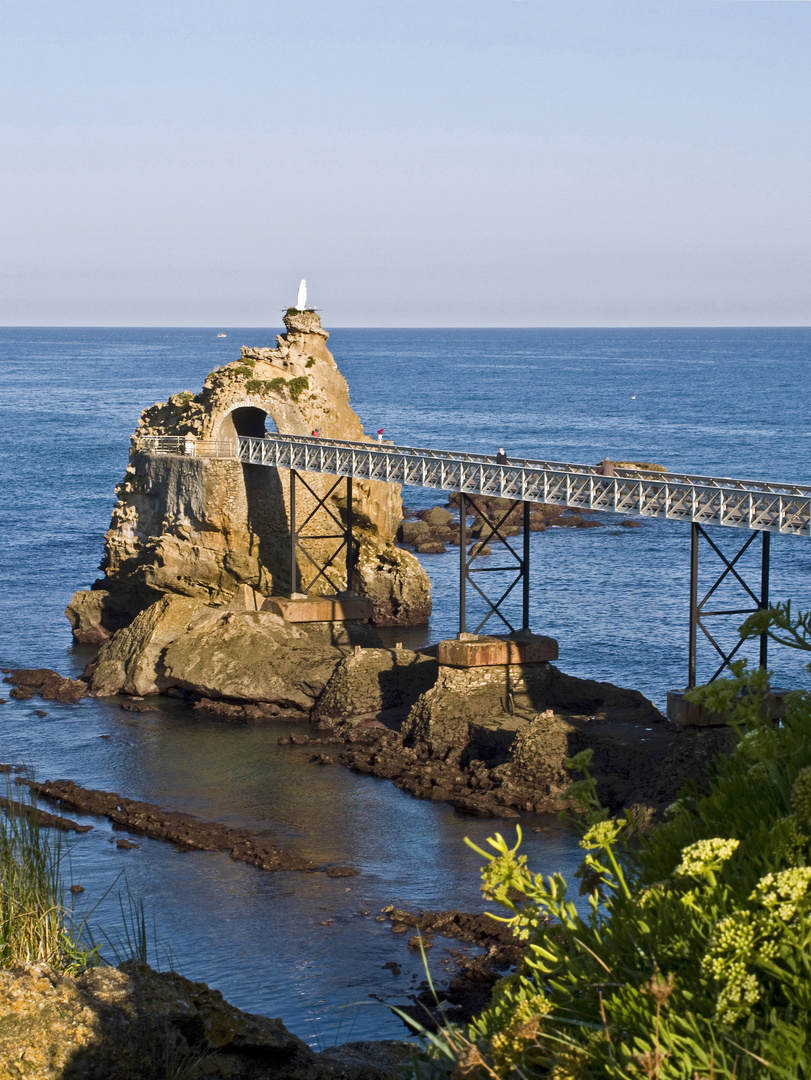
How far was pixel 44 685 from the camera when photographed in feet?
136

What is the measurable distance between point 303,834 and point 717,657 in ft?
62.5

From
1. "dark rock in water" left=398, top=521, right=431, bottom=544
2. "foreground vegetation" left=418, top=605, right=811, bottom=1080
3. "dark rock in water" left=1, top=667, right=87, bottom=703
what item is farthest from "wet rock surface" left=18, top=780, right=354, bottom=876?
"dark rock in water" left=398, top=521, right=431, bottom=544

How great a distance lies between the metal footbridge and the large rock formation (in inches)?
32.7

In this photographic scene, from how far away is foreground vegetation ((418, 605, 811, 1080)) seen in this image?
19.4 feet

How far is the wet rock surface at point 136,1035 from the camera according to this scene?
959 centimetres

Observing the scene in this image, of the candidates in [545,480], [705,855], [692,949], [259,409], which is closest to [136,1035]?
[692,949]

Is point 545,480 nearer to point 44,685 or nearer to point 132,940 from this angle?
point 44,685

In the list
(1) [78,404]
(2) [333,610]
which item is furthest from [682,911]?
(1) [78,404]

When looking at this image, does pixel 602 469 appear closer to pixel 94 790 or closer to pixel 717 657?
pixel 717 657

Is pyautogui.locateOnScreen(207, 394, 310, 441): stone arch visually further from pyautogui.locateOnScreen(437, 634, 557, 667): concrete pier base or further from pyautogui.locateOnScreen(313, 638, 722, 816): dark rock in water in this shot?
pyautogui.locateOnScreen(437, 634, 557, 667): concrete pier base

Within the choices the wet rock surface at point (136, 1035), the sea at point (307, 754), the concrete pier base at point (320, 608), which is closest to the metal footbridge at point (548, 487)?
the concrete pier base at point (320, 608)

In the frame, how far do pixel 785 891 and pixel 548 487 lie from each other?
29003 mm

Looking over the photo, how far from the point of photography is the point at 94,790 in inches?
1239

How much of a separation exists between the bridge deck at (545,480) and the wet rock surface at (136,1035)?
61.9 feet
